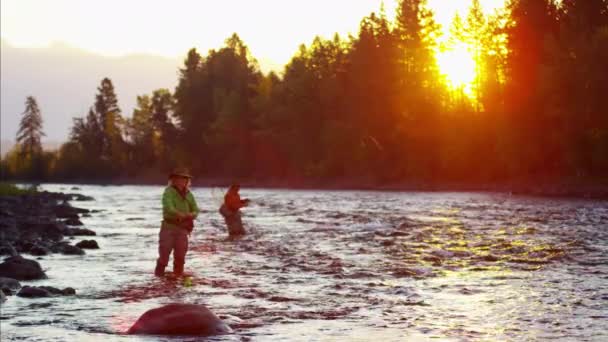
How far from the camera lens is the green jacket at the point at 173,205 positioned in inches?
626

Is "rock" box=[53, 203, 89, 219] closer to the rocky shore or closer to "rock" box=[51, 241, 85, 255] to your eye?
the rocky shore

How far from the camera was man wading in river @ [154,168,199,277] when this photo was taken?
15.9 m

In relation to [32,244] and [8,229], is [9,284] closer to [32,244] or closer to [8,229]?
[32,244]

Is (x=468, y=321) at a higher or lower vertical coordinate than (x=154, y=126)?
lower

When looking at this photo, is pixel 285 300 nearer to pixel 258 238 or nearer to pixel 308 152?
pixel 258 238

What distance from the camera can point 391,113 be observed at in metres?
83.2

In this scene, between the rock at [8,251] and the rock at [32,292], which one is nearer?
the rock at [32,292]

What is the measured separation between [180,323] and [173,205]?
5933 millimetres

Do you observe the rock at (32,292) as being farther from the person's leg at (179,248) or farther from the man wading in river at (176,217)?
the person's leg at (179,248)

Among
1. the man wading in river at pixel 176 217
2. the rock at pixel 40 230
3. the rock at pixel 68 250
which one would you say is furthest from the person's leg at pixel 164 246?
the rock at pixel 40 230

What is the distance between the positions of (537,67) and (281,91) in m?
42.8

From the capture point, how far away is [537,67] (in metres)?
58.3

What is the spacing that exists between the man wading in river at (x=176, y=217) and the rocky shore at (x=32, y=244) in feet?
7.75

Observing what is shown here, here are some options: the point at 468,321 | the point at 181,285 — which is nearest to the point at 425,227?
the point at 181,285
